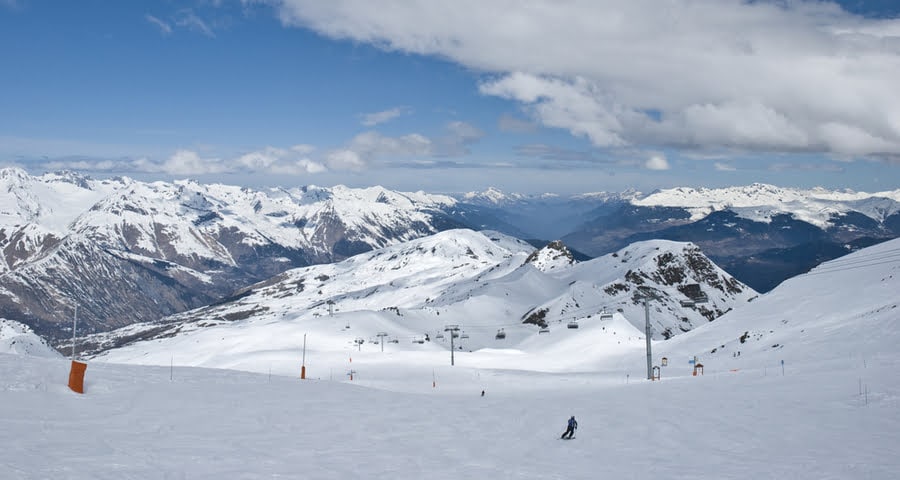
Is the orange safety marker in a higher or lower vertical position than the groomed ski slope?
higher

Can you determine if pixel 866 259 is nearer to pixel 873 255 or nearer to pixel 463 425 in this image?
pixel 873 255

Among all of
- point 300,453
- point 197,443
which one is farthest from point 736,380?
point 197,443

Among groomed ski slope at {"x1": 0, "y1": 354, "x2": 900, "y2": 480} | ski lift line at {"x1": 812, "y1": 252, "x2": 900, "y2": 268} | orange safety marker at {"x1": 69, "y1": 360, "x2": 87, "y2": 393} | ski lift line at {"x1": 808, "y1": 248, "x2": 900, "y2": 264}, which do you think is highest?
ski lift line at {"x1": 808, "y1": 248, "x2": 900, "y2": 264}

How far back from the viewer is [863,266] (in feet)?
273

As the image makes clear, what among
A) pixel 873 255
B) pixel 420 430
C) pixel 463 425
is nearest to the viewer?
Answer: pixel 420 430

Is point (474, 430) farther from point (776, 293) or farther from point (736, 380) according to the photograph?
point (776, 293)

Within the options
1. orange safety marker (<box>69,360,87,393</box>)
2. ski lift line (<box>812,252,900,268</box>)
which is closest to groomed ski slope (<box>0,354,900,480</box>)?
orange safety marker (<box>69,360,87,393</box>)

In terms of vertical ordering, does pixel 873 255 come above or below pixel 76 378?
above

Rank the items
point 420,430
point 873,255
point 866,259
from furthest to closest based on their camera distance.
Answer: point 873,255 < point 866,259 < point 420,430

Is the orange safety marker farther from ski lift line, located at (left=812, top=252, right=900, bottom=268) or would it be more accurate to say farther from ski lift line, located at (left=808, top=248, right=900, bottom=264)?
ski lift line, located at (left=808, top=248, right=900, bottom=264)

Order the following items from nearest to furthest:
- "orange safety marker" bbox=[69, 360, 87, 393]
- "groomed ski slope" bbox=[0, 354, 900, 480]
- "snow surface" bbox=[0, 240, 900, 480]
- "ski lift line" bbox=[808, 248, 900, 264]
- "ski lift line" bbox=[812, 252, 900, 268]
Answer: "groomed ski slope" bbox=[0, 354, 900, 480] → "snow surface" bbox=[0, 240, 900, 480] → "orange safety marker" bbox=[69, 360, 87, 393] → "ski lift line" bbox=[812, 252, 900, 268] → "ski lift line" bbox=[808, 248, 900, 264]

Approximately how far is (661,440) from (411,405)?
49.9 feet

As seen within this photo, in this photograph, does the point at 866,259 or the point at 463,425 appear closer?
the point at 463,425

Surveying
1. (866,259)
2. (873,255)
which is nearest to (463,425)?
(866,259)
